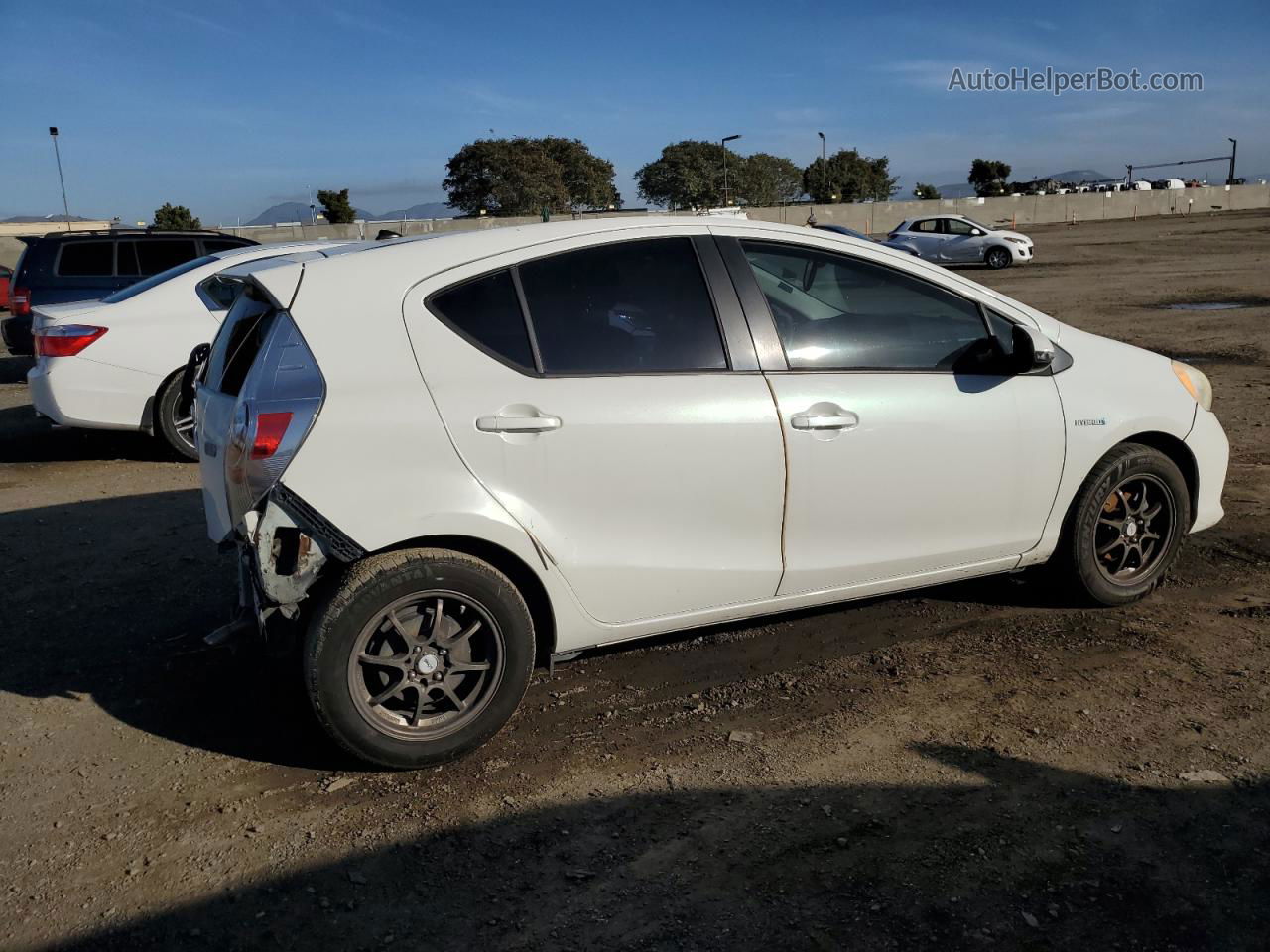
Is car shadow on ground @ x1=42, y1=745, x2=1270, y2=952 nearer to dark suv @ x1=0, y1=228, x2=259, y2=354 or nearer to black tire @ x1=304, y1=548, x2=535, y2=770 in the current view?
black tire @ x1=304, y1=548, x2=535, y2=770

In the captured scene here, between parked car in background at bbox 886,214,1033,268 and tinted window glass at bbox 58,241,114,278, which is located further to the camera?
parked car in background at bbox 886,214,1033,268

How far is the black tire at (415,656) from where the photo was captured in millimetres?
3297

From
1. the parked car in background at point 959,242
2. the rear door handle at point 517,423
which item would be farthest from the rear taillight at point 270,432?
the parked car in background at point 959,242

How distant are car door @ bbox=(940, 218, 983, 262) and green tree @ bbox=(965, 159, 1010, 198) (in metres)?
72.2

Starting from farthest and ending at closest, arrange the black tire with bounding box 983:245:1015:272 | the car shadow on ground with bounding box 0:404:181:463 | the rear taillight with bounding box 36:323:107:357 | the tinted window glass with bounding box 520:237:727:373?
1. the black tire with bounding box 983:245:1015:272
2. the car shadow on ground with bounding box 0:404:181:463
3. the rear taillight with bounding box 36:323:107:357
4. the tinted window glass with bounding box 520:237:727:373

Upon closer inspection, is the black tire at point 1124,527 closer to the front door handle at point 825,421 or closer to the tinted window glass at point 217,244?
the front door handle at point 825,421

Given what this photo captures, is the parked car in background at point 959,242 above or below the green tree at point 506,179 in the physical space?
below

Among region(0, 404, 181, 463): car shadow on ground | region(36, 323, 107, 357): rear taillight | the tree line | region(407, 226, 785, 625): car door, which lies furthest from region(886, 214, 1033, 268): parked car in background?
the tree line

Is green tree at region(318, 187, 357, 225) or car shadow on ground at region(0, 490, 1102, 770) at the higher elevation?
green tree at region(318, 187, 357, 225)

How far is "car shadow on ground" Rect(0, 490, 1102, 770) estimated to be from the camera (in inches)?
156

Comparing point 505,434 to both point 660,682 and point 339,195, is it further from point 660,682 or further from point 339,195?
point 339,195

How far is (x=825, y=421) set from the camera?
3822mm

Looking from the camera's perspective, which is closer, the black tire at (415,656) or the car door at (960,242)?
the black tire at (415,656)

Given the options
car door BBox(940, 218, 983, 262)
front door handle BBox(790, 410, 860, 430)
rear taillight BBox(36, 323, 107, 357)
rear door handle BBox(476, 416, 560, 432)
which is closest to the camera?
rear door handle BBox(476, 416, 560, 432)
